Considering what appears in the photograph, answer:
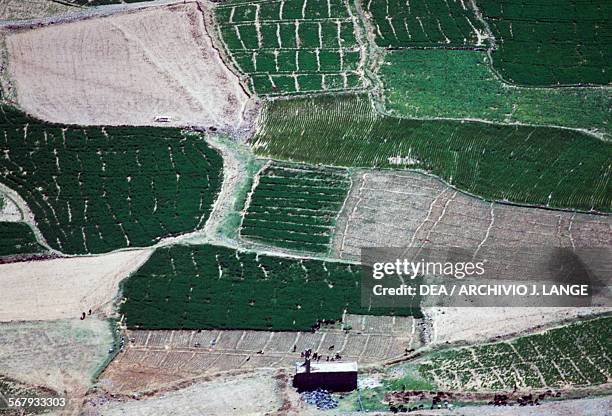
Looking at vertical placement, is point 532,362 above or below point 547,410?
above

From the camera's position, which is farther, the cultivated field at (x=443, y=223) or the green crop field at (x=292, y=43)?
the green crop field at (x=292, y=43)

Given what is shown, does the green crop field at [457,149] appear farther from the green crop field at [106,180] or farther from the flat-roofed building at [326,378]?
the flat-roofed building at [326,378]

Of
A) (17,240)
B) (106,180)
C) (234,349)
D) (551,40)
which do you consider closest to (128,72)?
(106,180)

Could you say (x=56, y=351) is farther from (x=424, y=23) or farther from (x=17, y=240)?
(x=424, y=23)

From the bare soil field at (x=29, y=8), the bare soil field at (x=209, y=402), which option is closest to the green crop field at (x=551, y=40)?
the bare soil field at (x=29, y=8)

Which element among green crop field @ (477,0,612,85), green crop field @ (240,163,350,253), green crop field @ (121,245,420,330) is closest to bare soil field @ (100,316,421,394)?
green crop field @ (121,245,420,330)

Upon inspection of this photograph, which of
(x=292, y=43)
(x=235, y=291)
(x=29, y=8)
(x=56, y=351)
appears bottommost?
(x=56, y=351)
